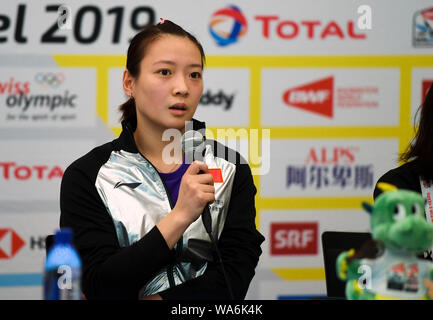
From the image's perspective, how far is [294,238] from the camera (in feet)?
9.11

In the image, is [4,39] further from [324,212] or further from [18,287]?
[324,212]

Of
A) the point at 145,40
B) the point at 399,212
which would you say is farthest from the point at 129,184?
the point at 399,212

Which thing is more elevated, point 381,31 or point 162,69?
point 381,31

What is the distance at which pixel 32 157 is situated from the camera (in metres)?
2.67

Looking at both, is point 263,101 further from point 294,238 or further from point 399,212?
point 399,212

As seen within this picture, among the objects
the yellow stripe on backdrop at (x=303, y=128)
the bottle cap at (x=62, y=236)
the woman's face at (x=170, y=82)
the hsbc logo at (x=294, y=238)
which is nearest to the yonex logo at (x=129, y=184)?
the woman's face at (x=170, y=82)

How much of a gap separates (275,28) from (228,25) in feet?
0.73

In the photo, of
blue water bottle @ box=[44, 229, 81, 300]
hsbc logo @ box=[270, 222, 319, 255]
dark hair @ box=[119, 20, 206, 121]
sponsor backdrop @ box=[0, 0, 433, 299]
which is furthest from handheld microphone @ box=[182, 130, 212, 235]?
hsbc logo @ box=[270, 222, 319, 255]

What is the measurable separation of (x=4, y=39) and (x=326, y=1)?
149cm

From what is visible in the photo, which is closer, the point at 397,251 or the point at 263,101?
the point at 397,251

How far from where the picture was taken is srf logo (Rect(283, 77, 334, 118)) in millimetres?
2777

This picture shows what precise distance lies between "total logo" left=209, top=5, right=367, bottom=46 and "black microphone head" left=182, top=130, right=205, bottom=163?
4.76 ft
